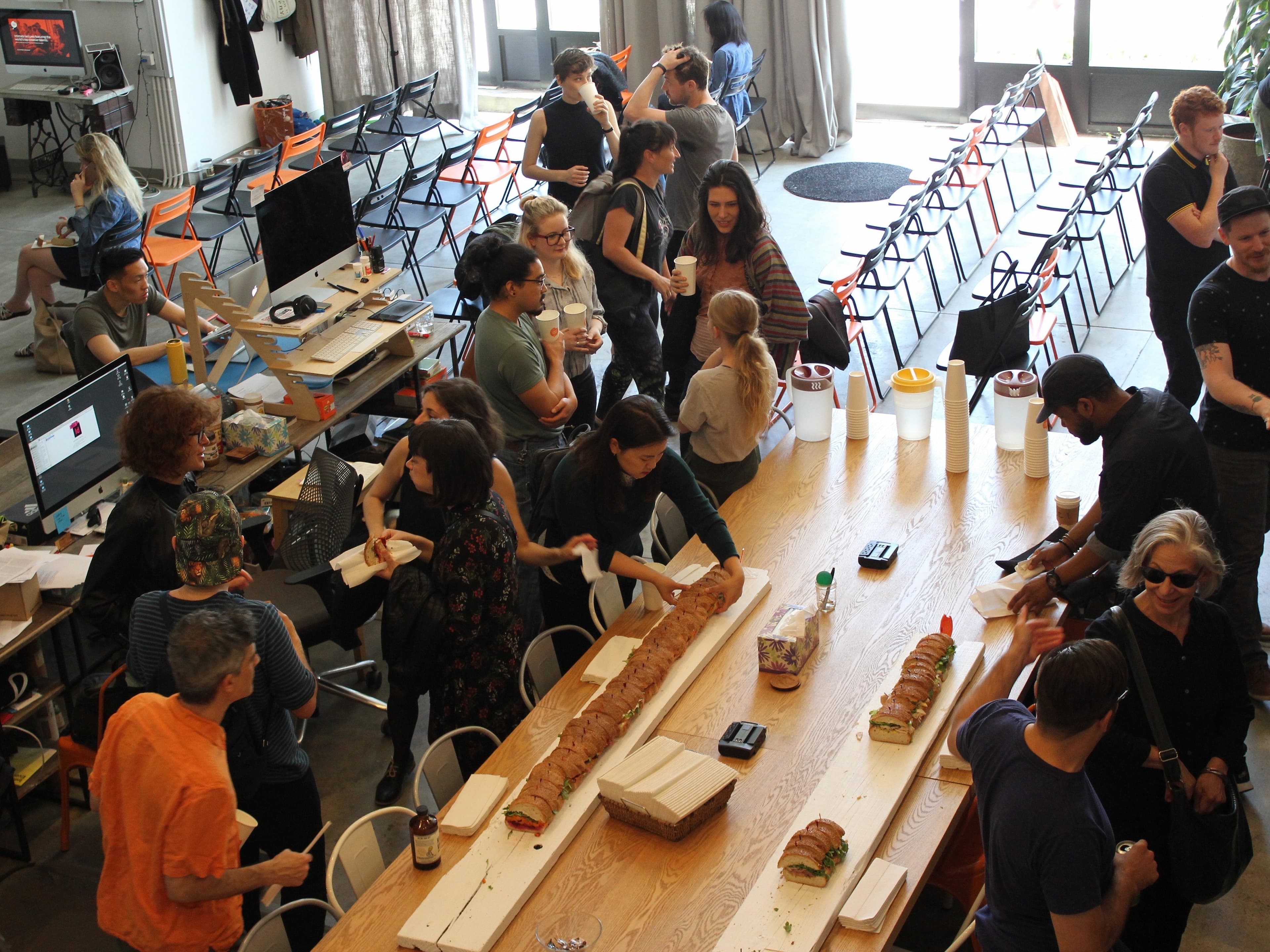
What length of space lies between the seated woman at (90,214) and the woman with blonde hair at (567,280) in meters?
3.41

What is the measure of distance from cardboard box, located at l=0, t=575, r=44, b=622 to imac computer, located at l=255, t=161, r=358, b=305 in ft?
5.89

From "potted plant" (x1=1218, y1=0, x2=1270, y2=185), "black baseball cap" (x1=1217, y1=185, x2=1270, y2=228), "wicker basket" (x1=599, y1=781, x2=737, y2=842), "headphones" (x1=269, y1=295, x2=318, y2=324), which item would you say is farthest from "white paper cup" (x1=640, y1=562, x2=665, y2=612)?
"potted plant" (x1=1218, y1=0, x2=1270, y2=185)

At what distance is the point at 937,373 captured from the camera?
682 centimetres

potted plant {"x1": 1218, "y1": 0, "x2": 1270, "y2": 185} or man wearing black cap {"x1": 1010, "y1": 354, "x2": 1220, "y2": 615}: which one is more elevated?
potted plant {"x1": 1218, "y1": 0, "x2": 1270, "y2": 185}

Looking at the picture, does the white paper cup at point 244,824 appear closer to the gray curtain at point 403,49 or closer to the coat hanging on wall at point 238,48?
the coat hanging on wall at point 238,48

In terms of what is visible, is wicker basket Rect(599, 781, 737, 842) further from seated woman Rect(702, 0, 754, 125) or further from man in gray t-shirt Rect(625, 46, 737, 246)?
seated woman Rect(702, 0, 754, 125)

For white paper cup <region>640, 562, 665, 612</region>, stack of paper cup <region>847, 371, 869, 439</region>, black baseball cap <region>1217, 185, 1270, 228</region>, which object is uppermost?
black baseball cap <region>1217, 185, 1270, 228</region>

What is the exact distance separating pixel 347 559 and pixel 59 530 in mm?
1447

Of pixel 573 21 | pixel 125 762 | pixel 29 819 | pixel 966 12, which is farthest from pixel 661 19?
pixel 125 762

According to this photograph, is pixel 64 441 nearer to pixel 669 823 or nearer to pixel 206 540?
pixel 206 540

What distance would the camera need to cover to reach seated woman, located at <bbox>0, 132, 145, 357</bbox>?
7.36 m

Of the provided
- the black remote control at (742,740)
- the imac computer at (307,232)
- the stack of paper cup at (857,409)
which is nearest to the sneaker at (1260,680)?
the stack of paper cup at (857,409)

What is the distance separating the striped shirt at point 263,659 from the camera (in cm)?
316

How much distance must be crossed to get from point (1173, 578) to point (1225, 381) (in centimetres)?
141
